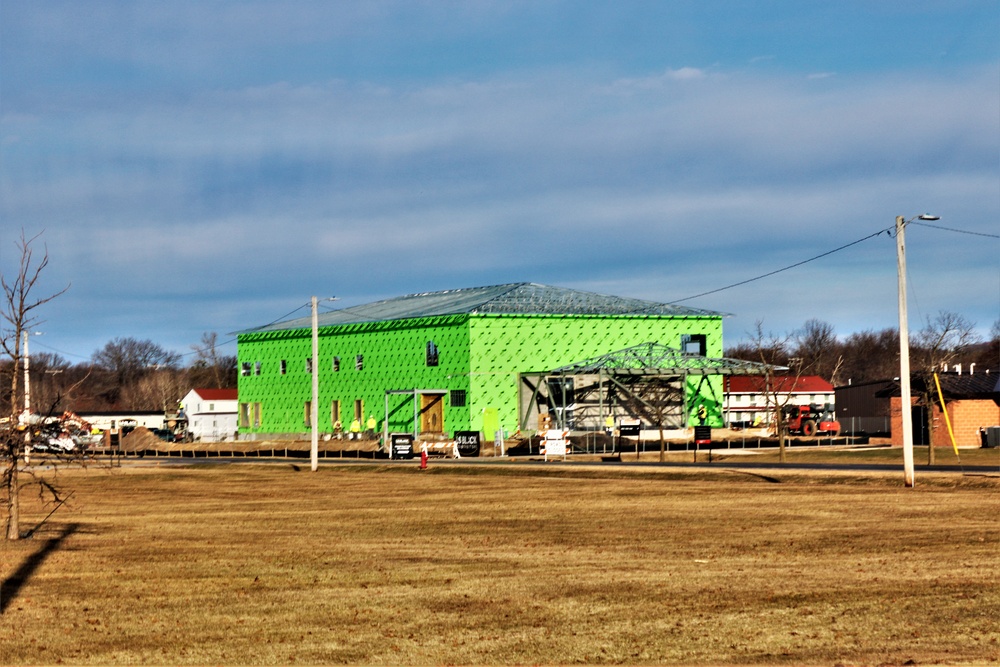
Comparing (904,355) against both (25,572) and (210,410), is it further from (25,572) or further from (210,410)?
(210,410)

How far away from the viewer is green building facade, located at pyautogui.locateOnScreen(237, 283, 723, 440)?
90.2 meters

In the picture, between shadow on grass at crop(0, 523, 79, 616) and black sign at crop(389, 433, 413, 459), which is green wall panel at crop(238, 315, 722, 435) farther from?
shadow on grass at crop(0, 523, 79, 616)

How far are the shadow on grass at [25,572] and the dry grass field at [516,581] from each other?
59 millimetres

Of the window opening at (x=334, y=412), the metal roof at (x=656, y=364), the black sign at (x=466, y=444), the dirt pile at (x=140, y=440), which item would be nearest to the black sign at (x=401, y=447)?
the black sign at (x=466, y=444)

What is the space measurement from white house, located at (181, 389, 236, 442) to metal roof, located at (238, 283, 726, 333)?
118ft

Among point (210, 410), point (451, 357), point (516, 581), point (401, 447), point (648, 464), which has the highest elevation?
point (451, 357)

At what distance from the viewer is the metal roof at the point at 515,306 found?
93.2m

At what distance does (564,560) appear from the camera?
2197cm

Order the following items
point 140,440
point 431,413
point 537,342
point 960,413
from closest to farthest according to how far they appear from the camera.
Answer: point 960,413 → point 537,342 → point 431,413 → point 140,440

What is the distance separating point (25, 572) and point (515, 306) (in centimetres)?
7279

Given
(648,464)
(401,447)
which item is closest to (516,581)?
(648,464)

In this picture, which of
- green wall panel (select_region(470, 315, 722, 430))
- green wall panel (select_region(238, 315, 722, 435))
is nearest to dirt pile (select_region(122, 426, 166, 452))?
green wall panel (select_region(238, 315, 722, 435))

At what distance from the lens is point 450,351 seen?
9125 cm

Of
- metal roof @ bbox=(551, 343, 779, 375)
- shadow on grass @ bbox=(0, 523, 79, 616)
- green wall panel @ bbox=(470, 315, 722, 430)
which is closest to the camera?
shadow on grass @ bbox=(0, 523, 79, 616)
